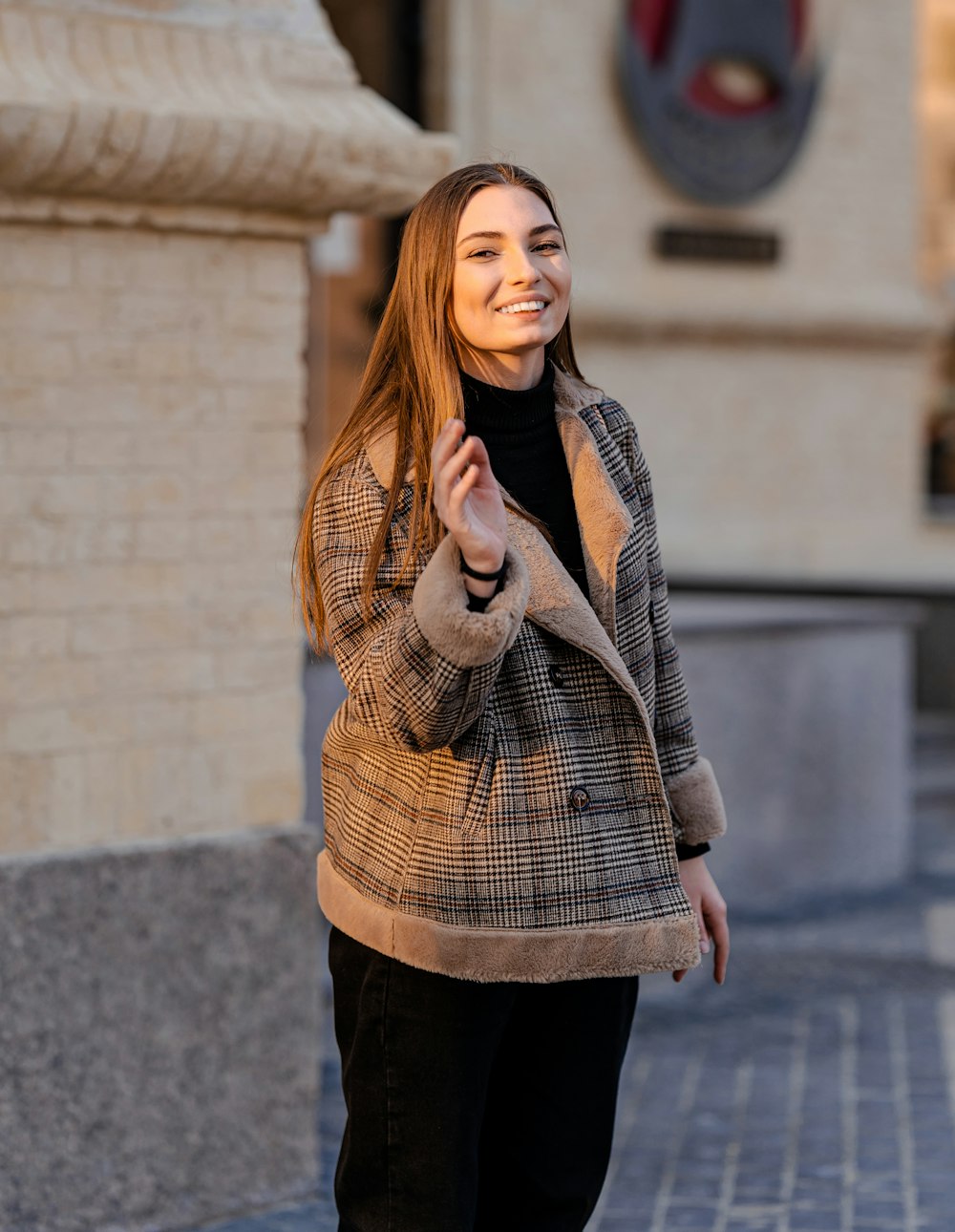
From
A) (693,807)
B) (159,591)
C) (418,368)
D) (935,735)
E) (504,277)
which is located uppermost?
(504,277)

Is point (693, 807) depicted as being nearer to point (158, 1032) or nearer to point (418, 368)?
point (418, 368)

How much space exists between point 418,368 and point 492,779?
0.57 m

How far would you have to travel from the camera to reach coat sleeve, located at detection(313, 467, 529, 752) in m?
2.26

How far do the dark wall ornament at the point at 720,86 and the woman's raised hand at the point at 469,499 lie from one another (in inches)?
429

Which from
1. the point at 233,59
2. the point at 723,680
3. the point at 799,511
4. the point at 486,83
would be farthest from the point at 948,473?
the point at 233,59

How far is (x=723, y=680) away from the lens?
269 inches

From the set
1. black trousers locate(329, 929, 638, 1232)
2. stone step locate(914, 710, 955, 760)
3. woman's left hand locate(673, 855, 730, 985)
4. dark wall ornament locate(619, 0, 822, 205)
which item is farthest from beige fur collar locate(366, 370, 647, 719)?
dark wall ornament locate(619, 0, 822, 205)

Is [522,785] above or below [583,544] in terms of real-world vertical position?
below

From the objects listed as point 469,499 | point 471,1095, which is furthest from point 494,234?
point 471,1095

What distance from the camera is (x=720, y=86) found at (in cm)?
1299

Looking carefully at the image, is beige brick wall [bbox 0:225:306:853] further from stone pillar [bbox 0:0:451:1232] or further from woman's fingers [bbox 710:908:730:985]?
woman's fingers [bbox 710:908:730:985]

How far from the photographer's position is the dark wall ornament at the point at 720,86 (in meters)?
12.7

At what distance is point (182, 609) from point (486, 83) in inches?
348

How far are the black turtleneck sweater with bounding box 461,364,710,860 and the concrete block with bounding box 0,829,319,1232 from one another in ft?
5.48
